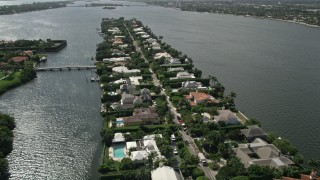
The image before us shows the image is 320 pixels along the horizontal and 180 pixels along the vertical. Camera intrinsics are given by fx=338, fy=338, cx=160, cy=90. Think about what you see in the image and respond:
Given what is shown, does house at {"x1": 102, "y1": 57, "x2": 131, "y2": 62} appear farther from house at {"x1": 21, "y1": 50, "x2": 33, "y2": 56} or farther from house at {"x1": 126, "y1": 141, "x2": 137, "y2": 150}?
house at {"x1": 126, "y1": 141, "x2": 137, "y2": 150}

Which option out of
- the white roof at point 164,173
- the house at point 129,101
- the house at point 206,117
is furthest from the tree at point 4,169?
the house at point 206,117

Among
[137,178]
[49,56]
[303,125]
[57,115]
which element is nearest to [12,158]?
[57,115]

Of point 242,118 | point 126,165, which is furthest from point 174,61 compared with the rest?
point 126,165

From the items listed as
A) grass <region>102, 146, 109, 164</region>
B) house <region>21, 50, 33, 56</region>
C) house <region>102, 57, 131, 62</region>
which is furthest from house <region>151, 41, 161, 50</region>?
grass <region>102, 146, 109, 164</region>

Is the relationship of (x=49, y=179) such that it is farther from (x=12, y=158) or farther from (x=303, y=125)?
(x=303, y=125)

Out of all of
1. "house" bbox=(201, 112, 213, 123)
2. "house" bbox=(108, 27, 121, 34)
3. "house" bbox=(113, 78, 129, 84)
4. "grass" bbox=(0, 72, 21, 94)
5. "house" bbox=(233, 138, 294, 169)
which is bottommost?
"grass" bbox=(0, 72, 21, 94)

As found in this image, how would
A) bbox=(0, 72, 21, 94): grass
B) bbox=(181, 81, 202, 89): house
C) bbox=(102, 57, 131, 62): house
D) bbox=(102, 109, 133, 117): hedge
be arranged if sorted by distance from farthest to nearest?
1. bbox=(102, 57, 131, 62): house
2. bbox=(0, 72, 21, 94): grass
3. bbox=(181, 81, 202, 89): house
4. bbox=(102, 109, 133, 117): hedge
